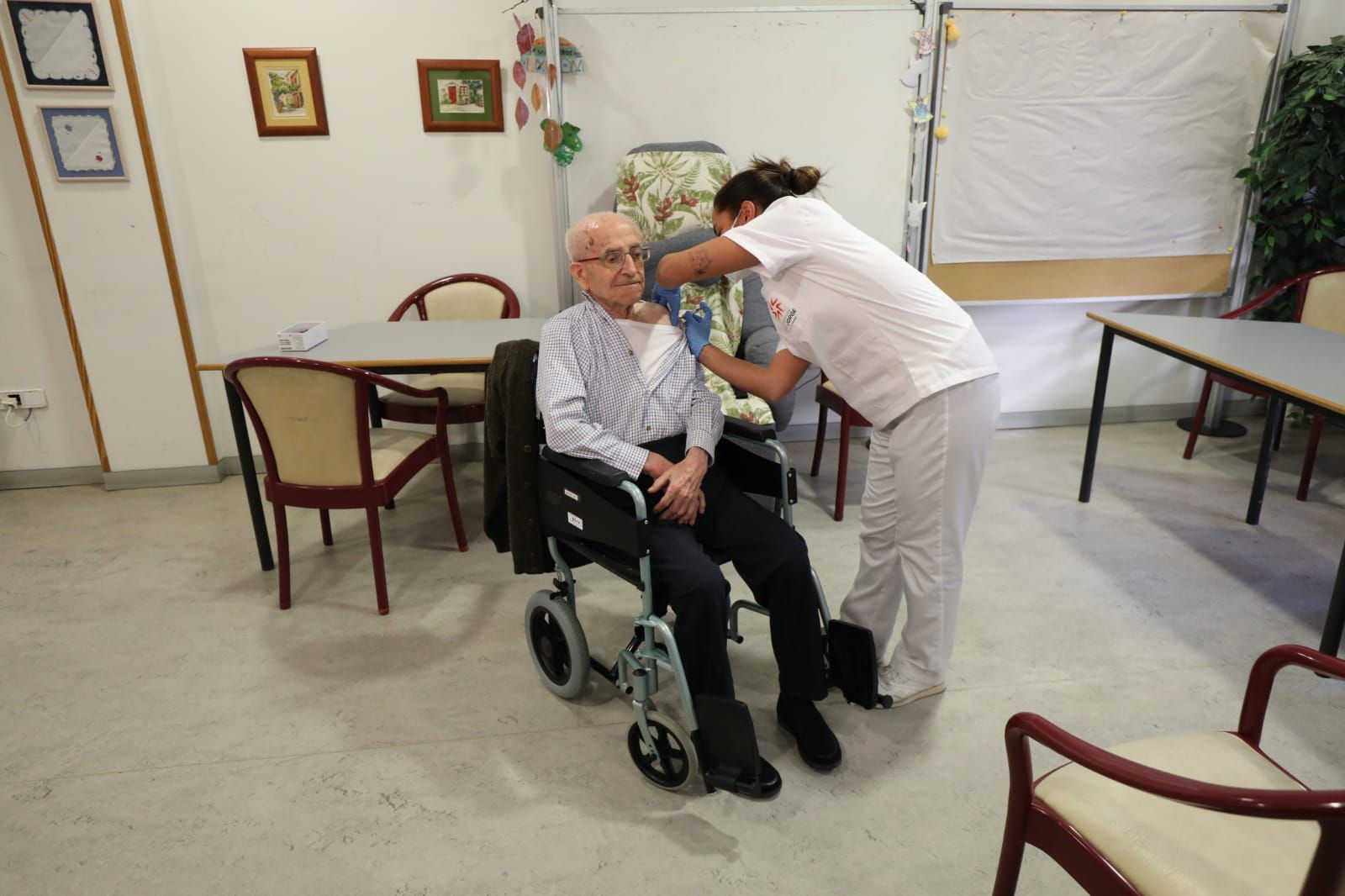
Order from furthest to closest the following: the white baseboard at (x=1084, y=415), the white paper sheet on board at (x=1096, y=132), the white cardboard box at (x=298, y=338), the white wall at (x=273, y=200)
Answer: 1. the white baseboard at (x=1084, y=415)
2. the white paper sheet on board at (x=1096, y=132)
3. the white wall at (x=273, y=200)
4. the white cardboard box at (x=298, y=338)

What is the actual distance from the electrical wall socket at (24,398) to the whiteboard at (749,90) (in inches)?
95.2

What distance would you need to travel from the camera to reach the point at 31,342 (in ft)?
11.3

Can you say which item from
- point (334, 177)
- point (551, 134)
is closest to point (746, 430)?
point (551, 134)

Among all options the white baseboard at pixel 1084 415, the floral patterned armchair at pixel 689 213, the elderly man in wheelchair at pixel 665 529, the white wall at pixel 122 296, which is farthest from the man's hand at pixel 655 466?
the white wall at pixel 122 296

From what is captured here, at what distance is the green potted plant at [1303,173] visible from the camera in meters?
3.35

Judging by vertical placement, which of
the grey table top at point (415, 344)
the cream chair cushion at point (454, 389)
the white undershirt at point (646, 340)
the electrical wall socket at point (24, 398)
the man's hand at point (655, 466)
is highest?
the white undershirt at point (646, 340)

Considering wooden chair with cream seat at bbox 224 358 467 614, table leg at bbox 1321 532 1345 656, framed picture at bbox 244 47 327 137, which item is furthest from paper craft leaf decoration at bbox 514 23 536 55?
table leg at bbox 1321 532 1345 656

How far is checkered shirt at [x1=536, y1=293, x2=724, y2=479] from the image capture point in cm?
184

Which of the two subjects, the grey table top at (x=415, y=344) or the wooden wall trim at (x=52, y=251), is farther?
the wooden wall trim at (x=52, y=251)

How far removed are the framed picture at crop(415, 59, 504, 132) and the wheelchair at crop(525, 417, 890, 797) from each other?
2.10 meters

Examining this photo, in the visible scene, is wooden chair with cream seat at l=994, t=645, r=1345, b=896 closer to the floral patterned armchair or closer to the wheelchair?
the wheelchair

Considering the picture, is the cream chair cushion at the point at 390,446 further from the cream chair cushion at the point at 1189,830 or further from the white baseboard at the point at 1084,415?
the cream chair cushion at the point at 1189,830

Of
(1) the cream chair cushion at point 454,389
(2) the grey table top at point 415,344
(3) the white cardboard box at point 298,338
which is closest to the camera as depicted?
A: (2) the grey table top at point 415,344

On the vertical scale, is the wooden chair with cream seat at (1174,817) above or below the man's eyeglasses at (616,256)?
below
